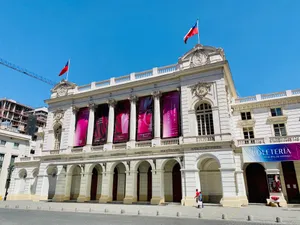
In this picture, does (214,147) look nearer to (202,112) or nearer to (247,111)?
(202,112)

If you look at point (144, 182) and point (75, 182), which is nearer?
point (144, 182)

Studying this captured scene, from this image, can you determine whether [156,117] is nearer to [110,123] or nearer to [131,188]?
[110,123]

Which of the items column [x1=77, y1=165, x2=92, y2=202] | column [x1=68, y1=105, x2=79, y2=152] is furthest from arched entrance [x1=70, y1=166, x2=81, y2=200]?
column [x1=77, y1=165, x2=92, y2=202]

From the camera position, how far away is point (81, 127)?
33031mm

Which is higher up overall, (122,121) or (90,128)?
(122,121)

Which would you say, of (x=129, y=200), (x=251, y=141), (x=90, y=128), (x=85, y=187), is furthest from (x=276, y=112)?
(x=85, y=187)

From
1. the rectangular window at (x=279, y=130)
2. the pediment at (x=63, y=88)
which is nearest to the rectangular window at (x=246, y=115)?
the rectangular window at (x=279, y=130)

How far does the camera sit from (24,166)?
1496 inches

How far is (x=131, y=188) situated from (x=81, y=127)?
1241 centimetres

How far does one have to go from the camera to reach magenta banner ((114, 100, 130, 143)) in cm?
2995

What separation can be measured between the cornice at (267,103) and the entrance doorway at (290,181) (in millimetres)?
7284

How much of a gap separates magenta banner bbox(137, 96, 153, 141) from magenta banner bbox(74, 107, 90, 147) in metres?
8.70

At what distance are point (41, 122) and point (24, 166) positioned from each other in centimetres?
5009

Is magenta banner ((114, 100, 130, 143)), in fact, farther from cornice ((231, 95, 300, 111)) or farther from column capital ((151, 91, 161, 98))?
cornice ((231, 95, 300, 111))
